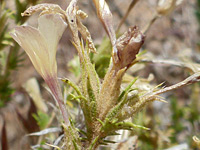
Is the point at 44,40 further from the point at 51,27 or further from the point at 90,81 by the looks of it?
the point at 90,81

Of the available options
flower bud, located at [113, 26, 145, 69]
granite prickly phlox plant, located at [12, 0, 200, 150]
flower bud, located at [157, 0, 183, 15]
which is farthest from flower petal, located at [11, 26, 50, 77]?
flower bud, located at [157, 0, 183, 15]

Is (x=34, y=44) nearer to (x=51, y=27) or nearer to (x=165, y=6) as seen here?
(x=51, y=27)

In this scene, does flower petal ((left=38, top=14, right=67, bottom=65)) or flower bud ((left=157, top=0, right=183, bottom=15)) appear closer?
flower petal ((left=38, top=14, right=67, bottom=65))

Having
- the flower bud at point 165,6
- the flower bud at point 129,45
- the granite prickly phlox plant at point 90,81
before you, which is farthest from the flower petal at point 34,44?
the flower bud at point 165,6

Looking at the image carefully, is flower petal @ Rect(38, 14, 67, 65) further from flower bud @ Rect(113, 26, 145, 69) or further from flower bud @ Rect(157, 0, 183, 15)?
flower bud @ Rect(157, 0, 183, 15)

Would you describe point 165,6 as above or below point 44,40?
below

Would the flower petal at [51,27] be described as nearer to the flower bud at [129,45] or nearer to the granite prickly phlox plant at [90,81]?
the granite prickly phlox plant at [90,81]

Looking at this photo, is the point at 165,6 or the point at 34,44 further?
the point at 165,6

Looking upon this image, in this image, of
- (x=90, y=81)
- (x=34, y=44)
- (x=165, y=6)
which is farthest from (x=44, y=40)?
(x=165, y=6)
